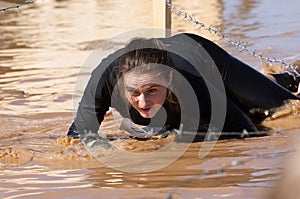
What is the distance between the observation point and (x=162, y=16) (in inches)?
258

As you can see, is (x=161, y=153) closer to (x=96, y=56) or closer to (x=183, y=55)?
(x=183, y=55)

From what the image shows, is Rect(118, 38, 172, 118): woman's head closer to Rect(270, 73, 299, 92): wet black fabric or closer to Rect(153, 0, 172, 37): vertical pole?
Rect(270, 73, 299, 92): wet black fabric

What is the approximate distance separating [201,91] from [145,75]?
0.48m

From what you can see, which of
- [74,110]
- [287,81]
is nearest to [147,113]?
[74,110]

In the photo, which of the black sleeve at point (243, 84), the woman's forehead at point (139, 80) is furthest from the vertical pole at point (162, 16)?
the woman's forehead at point (139, 80)

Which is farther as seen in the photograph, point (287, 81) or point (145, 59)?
point (287, 81)

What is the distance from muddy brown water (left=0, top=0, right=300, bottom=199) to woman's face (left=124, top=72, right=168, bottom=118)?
0.95 ft

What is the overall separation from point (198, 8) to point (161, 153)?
7.03 metres

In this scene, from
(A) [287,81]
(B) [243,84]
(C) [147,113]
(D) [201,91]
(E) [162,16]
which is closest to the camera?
(C) [147,113]

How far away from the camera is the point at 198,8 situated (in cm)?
1107

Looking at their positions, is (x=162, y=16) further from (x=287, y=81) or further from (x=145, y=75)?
(x=145, y=75)

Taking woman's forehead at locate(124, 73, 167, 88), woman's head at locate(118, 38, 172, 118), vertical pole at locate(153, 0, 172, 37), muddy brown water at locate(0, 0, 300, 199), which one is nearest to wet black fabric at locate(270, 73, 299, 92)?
muddy brown water at locate(0, 0, 300, 199)

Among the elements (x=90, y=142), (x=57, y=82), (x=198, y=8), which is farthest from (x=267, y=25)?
(x=90, y=142)

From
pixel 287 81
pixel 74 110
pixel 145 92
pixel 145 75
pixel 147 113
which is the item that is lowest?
pixel 74 110
